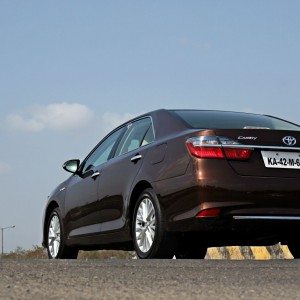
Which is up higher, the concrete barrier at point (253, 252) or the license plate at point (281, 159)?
the license plate at point (281, 159)

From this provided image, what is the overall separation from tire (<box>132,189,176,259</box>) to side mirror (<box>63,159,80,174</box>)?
7.26 feet

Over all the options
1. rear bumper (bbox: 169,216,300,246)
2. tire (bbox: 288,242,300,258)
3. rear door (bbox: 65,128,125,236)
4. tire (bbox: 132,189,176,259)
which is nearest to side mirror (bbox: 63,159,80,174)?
rear door (bbox: 65,128,125,236)

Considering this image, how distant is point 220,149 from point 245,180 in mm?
351

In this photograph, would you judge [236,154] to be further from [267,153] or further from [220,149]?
[267,153]

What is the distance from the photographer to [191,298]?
3467 mm

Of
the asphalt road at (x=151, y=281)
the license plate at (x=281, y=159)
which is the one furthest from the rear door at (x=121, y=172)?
the asphalt road at (x=151, y=281)

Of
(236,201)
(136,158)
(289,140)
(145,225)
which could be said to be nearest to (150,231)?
(145,225)

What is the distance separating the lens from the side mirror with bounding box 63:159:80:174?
929 cm

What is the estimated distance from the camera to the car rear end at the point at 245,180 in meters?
6.27

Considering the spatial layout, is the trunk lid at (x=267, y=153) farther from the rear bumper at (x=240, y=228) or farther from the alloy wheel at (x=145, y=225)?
the alloy wheel at (x=145, y=225)

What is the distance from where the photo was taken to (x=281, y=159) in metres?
6.44

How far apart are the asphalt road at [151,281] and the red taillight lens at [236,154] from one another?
43.1 inches

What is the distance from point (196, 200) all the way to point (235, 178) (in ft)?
1.29

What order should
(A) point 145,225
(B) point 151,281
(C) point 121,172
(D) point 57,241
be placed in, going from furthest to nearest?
(D) point 57,241 < (C) point 121,172 < (A) point 145,225 < (B) point 151,281
